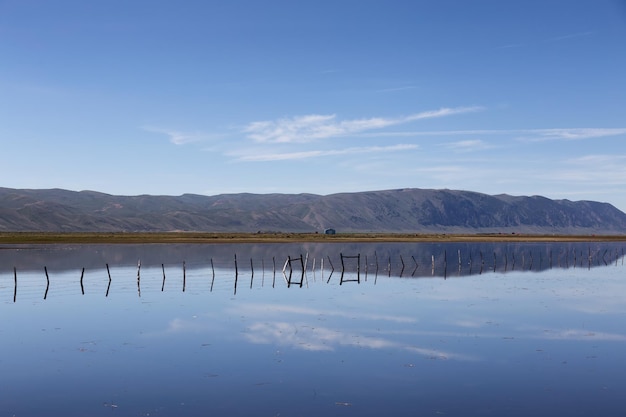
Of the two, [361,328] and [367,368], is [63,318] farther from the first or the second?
[367,368]

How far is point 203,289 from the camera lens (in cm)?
4956

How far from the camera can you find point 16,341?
27.3 meters

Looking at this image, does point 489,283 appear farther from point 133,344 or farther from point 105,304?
point 133,344

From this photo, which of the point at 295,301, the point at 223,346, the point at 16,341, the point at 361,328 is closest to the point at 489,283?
the point at 295,301

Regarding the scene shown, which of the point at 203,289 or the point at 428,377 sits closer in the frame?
the point at 428,377

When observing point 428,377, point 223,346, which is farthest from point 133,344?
point 428,377

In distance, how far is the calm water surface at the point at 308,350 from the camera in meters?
18.1

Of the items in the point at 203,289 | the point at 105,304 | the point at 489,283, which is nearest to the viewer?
the point at 105,304

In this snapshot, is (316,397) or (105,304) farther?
(105,304)

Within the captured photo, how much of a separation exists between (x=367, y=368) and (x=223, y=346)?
667cm

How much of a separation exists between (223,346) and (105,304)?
16.4 m

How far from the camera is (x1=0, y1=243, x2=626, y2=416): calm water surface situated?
1814cm

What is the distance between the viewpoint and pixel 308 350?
82.7 ft

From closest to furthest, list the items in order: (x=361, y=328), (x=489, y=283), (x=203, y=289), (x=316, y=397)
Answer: (x=316, y=397)
(x=361, y=328)
(x=203, y=289)
(x=489, y=283)
